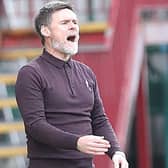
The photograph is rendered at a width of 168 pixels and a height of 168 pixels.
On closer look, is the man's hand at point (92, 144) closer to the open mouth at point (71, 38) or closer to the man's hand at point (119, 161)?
the man's hand at point (119, 161)

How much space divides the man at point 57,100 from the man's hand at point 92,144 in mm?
28

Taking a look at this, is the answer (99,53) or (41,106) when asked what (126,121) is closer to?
(99,53)

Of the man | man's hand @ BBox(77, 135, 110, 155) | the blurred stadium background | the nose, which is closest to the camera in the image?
man's hand @ BBox(77, 135, 110, 155)

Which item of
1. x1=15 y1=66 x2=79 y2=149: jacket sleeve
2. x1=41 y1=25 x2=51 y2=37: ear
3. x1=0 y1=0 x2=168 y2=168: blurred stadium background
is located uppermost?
x1=41 y1=25 x2=51 y2=37: ear

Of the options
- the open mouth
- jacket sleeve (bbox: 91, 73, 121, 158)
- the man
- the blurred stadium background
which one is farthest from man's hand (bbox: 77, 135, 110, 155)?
the blurred stadium background

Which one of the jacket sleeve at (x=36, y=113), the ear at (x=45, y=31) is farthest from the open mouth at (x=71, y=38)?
the jacket sleeve at (x=36, y=113)

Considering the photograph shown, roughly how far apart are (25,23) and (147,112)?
1.69 m

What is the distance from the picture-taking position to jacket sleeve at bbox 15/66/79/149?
3631 mm

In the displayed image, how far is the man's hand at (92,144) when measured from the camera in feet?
11.7

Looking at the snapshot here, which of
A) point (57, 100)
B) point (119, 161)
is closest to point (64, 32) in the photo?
point (57, 100)

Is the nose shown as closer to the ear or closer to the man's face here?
the man's face

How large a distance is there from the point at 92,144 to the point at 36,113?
1.01 feet

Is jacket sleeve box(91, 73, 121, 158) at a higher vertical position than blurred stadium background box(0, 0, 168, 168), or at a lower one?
higher

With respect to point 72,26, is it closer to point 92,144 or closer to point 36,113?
point 36,113
